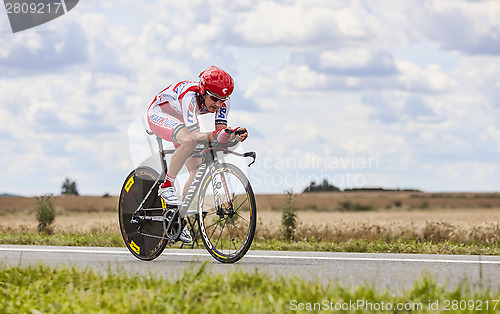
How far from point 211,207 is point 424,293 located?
10.2ft

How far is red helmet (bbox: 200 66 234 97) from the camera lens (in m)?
7.83

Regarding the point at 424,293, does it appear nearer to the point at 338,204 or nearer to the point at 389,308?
the point at 389,308

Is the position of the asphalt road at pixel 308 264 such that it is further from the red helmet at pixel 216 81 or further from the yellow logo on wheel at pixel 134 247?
the red helmet at pixel 216 81

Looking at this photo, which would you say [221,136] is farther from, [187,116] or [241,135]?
[187,116]

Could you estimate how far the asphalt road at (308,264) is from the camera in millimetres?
7184

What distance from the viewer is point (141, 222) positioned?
927 centimetres

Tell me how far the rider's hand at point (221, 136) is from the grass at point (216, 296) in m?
1.74

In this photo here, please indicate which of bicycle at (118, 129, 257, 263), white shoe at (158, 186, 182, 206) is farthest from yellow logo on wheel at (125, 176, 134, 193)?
white shoe at (158, 186, 182, 206)

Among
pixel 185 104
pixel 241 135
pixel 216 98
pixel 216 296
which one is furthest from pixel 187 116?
pixel 216 296

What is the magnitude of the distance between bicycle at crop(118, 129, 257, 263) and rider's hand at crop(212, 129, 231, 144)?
0.10m

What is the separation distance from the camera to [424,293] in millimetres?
5746

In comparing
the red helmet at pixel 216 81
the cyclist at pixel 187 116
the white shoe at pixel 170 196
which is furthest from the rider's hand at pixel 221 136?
the white shoe at pixel 170 196

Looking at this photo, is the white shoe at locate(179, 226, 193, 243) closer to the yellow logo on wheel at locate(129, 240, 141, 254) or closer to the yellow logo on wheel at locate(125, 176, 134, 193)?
the yellow logo on wheel at locate(129, 240, 141, 254)

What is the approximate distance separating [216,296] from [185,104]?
280 centimetres
